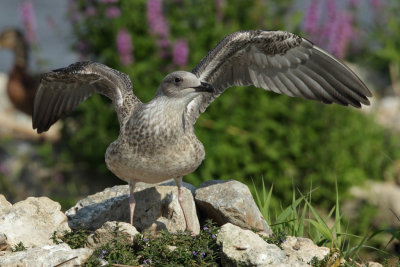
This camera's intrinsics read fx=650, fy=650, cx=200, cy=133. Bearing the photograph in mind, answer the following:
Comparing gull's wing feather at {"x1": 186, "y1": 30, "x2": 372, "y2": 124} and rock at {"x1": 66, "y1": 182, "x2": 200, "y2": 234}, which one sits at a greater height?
gull's wing feather at {"x1": 186, "y1": 30, "x2": 372, "y2": 124}

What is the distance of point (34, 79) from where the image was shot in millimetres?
13219

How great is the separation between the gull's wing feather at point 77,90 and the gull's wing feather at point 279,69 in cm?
70

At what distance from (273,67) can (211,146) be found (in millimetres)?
2425

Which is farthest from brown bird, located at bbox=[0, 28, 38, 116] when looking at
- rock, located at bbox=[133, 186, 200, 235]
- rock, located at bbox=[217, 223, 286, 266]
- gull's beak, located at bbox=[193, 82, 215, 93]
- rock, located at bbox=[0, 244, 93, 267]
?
rock, located at bbox=[217, 223, 286, 266]

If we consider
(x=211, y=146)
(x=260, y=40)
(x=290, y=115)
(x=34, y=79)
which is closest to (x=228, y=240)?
(x=260, y=40)

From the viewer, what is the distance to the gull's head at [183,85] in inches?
216

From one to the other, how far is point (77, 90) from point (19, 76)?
6576mm

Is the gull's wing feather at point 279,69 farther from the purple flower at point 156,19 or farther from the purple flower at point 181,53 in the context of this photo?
the purple flower at point 156,19

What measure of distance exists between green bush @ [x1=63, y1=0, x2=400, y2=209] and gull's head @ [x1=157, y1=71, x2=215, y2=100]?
3.50 metres

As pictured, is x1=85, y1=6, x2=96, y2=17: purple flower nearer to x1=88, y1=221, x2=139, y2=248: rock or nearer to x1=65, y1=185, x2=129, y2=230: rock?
x1=65, y1=185, x2=129, y2=230: rock

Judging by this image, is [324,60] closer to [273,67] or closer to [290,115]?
[273,67]

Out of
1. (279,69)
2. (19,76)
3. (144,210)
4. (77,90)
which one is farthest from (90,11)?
(144,210)

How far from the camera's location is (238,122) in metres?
9.45

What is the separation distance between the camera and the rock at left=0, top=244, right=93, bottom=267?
15.7 feet
